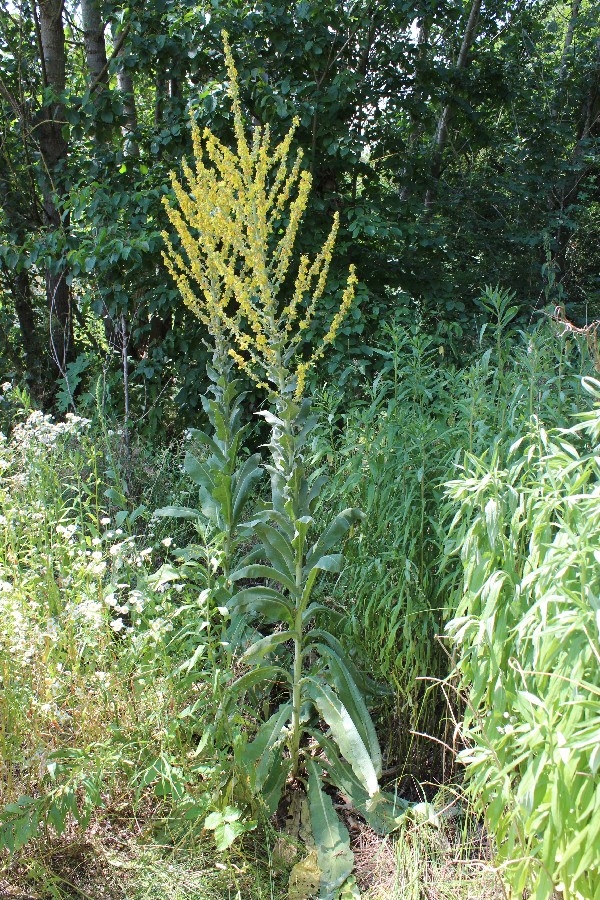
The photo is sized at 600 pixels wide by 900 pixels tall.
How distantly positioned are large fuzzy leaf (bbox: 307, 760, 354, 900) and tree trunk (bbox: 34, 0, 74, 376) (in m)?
4.65

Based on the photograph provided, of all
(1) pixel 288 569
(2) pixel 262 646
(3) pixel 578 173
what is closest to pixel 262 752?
(2) pixel 262 646

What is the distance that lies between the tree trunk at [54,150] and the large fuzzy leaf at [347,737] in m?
4.53

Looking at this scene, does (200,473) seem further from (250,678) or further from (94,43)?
(94,43)

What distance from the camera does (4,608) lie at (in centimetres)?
245

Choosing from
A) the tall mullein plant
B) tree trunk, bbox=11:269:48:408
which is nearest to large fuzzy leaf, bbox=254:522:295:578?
the tall mullein plant

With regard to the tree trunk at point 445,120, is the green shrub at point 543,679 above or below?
below

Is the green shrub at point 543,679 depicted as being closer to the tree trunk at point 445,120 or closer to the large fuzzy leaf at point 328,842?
the large fuzzy leaf at point 328,842

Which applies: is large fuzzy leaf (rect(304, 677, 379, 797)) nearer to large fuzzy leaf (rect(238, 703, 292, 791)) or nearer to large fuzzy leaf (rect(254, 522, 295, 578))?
large fuzzy leaf (rect(238, 703, 292, 791))

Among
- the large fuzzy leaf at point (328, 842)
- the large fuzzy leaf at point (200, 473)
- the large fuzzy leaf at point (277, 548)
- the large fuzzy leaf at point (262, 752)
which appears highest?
the large fuzzy leaf at point (200, 473)

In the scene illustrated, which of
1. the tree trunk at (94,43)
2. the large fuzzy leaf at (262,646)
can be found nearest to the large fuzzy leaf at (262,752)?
A: the large fuzzy leaf at (262,646)

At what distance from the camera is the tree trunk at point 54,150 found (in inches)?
251

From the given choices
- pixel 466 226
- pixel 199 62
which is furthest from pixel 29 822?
pixel 466 226

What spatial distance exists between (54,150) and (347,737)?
5965mm

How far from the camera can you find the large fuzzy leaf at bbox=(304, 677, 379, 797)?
→ 2391 mm
